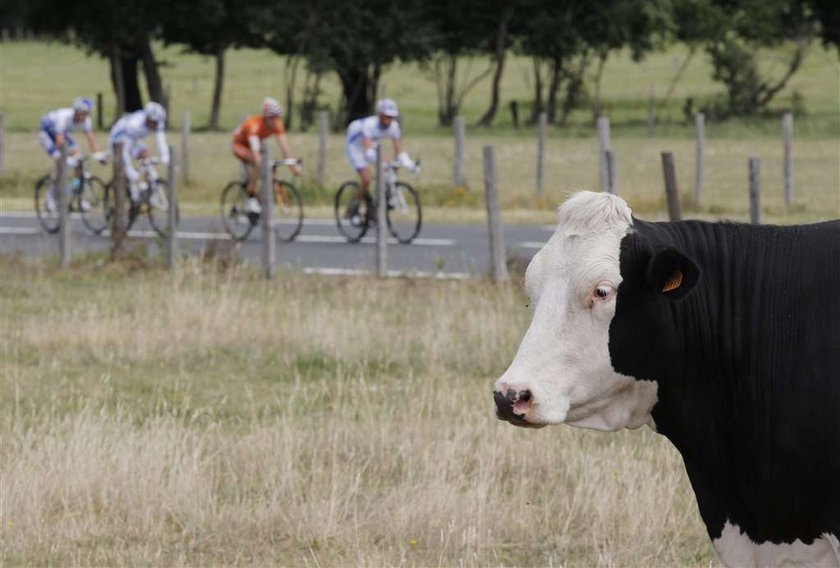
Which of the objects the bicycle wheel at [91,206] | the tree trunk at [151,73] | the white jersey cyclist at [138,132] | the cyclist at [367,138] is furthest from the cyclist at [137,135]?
the tree trunk at [151,73]

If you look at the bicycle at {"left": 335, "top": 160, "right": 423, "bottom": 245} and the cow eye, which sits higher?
the cow eye

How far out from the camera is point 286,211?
883 inches

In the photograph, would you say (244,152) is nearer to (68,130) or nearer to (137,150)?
(137,150)

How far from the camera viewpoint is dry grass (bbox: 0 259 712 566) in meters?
7.47

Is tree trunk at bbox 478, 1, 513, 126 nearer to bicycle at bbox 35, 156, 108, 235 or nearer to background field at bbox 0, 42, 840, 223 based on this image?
background field at bbox 0, 42, 840, 223

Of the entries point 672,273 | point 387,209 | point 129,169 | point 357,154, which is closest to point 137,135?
A: point 129,169

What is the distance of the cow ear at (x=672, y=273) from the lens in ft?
16.0

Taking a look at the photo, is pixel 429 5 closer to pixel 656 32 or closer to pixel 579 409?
pixel 656 32

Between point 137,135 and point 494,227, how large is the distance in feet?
23.4

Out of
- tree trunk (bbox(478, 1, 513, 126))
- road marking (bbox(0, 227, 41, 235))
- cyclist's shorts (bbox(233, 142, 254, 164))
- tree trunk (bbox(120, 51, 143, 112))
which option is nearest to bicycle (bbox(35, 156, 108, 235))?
road marking (bbox(0, 227, 41, 235))

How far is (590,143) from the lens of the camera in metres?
43.9

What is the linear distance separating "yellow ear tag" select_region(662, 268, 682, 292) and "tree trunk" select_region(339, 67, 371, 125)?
47334 millimetres

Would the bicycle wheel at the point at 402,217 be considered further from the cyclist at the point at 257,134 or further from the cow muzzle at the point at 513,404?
the cow muzzle at the point at 513,404

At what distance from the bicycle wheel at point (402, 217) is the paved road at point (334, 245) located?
169 mm
